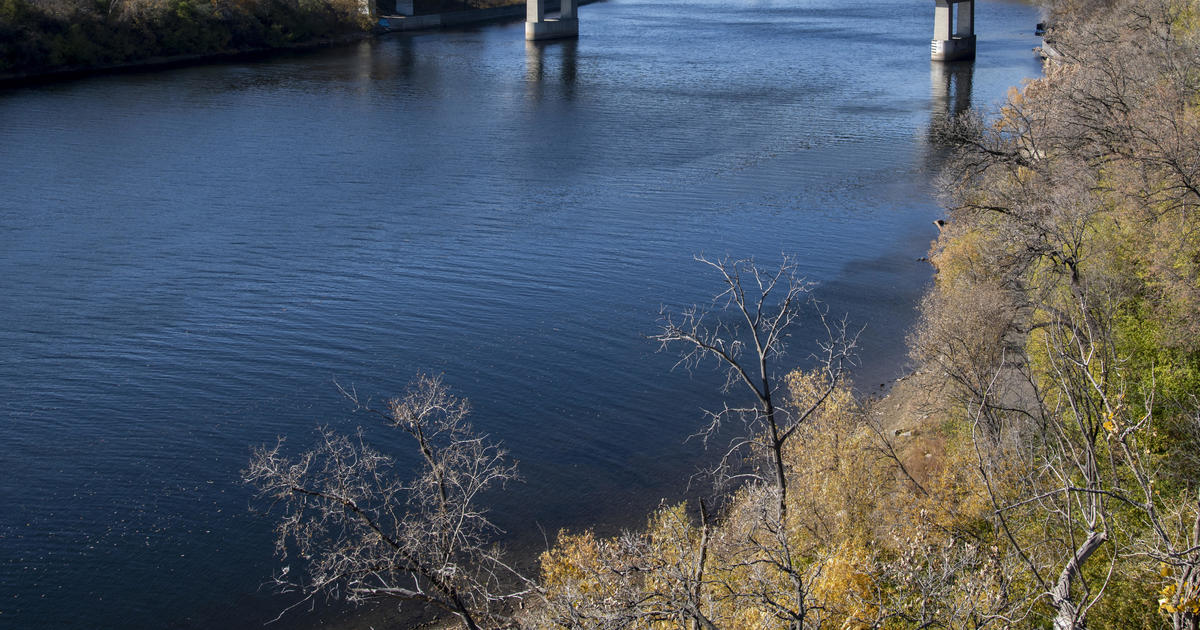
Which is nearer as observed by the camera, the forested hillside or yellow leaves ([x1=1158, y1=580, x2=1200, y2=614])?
yellow leaves ([x1=1158, y1=580, x2=1200, y2=614])

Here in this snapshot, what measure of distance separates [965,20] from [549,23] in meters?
34.2

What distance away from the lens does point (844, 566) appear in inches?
549

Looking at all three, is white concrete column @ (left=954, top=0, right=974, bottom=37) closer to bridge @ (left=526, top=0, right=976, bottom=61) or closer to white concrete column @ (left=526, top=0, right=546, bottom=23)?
bridge @ (left=526, top=0, right=976, bottom=61)

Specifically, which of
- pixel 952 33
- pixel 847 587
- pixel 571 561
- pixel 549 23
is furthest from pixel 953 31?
pixel 847 587

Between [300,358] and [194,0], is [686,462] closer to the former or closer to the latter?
[300,358]

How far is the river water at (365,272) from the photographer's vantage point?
21078mm

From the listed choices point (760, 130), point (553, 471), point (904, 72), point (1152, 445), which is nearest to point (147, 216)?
point (553, 471)

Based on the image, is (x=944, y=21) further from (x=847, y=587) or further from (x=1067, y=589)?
(x=1067, y=589)

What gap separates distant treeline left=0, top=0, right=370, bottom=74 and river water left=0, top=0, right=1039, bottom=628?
4.26m

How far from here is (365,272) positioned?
32.5m

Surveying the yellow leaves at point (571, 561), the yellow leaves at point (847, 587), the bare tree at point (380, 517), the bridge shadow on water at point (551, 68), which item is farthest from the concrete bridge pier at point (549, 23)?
the yellow leaves at point (847, 587)

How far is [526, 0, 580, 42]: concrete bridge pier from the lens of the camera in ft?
291

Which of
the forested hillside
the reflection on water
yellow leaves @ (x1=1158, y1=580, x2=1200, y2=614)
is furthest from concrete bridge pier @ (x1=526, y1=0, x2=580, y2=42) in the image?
yellow leaves @ (x1=1158, y1=580, x2=1200, y2=614)

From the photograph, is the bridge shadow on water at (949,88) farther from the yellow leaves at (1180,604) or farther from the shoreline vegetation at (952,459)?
the yellow leaves at (1180,604)
